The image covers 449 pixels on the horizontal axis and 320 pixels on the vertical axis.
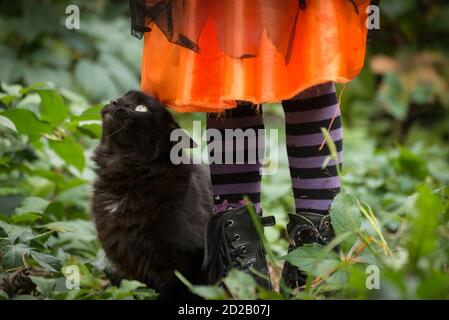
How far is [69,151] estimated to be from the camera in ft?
5.20

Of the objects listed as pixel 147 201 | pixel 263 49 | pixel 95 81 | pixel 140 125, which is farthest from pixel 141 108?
pixel 95 81

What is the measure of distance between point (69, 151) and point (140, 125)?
1.40ft

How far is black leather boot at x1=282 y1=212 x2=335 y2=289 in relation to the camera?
1.15 m

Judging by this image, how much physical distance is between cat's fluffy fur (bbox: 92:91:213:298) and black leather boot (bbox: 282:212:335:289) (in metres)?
0.19

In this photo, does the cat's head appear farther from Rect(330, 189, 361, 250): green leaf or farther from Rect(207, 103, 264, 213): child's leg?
Rect(330, 189, 361, 250): green leaf

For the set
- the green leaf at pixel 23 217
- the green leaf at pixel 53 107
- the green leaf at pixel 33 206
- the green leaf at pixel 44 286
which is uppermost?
the green leaf at pixel 53 107

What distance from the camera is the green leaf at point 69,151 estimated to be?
1.56 metres

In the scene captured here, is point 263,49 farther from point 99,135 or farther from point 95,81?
point 95,81

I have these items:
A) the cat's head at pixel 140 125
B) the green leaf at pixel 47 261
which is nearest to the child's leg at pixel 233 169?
the cat's head at pixel 140 125

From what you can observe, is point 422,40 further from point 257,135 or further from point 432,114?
point 257,135

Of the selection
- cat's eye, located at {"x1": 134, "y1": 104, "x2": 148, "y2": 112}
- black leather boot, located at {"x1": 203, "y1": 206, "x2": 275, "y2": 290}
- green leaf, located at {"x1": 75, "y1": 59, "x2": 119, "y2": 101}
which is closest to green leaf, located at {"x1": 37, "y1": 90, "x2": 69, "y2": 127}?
cat's eye, located at {"x1": 134, "y1": 104, "x2": 148, "y2": 112}

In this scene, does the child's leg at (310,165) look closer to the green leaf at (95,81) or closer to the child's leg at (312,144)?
the child's leg at (312,144)

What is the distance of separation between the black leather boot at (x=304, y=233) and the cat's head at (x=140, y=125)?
0.32 metres

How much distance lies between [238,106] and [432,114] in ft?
9.13
